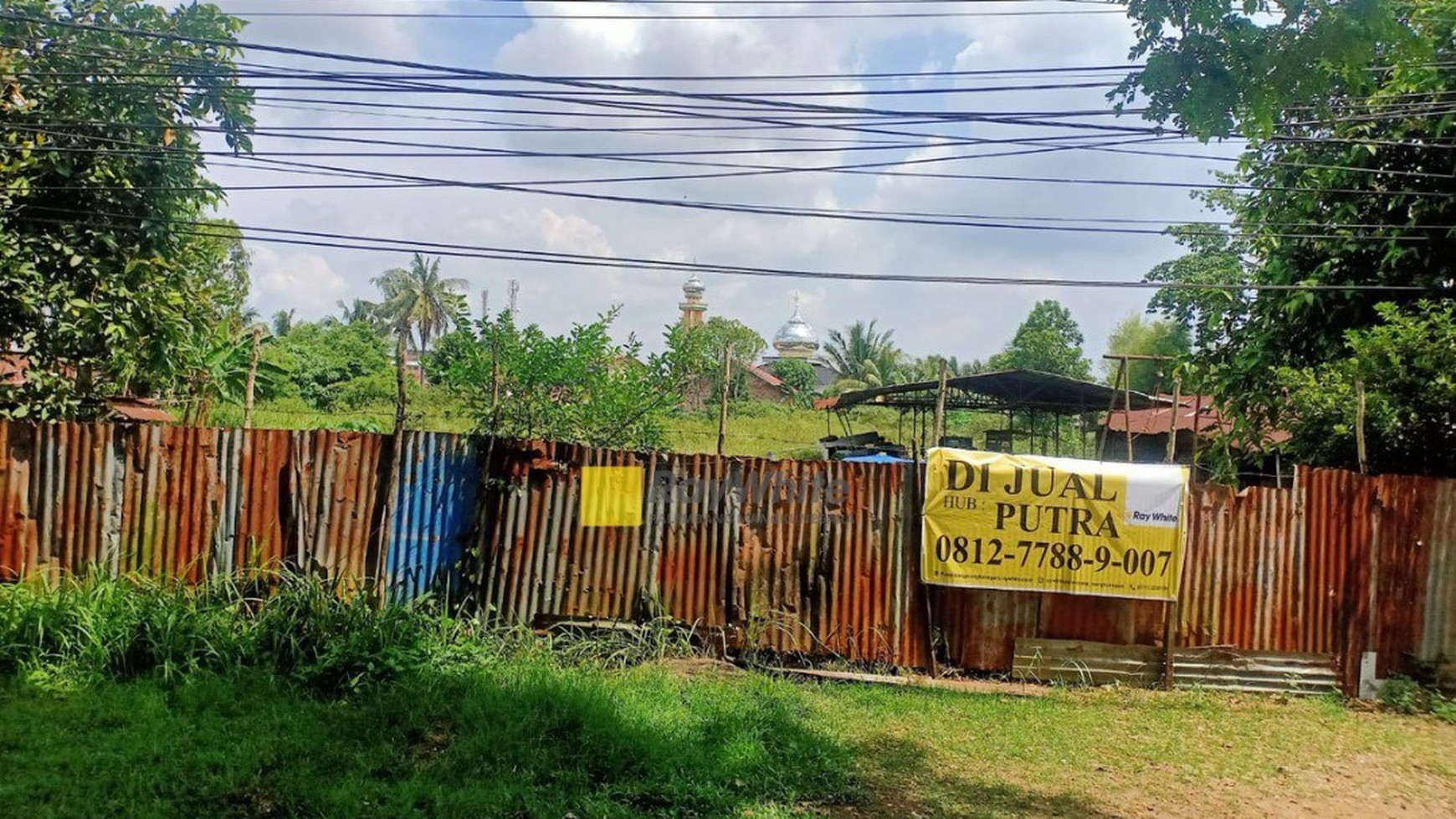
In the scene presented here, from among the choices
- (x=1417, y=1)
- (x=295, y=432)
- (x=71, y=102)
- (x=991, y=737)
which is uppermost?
(x=1417, y=1)

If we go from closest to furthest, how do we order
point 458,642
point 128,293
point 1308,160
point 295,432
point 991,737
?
1. point 991,737
2. point 458,642
3. point 295,432
4. point 128,293
5. point 1308,160

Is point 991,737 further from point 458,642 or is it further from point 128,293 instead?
point 128,293

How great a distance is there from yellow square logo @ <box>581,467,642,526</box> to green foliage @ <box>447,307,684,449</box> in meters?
1.87

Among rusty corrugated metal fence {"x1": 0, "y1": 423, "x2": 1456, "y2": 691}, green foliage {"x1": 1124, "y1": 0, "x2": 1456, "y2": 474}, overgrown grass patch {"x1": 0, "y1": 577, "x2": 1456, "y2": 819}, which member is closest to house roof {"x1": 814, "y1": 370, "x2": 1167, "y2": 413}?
green foliage {"x1": 1124, "y1": 0, "x2": 1456, "y2": 474}

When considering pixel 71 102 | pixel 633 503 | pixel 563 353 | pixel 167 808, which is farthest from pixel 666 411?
pixel 71 102

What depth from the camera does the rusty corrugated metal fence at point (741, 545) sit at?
6.85 m

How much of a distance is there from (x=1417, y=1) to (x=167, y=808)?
470 inches

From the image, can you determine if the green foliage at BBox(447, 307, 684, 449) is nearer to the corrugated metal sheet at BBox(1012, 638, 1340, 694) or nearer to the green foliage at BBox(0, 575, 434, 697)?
the green foliage at BBox(0, 575, 434, 697)

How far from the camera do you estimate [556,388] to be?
29.3 feet

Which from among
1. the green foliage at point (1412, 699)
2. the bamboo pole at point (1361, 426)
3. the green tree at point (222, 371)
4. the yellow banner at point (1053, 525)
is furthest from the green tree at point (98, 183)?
the green foliage at point (1412, 699)

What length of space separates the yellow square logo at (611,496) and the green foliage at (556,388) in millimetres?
1874

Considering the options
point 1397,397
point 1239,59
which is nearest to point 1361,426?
point 1397,397

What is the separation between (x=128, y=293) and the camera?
8.65 m

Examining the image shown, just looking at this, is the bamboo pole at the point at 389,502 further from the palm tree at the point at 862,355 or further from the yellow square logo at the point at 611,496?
the palm tree at the point at 862,355
